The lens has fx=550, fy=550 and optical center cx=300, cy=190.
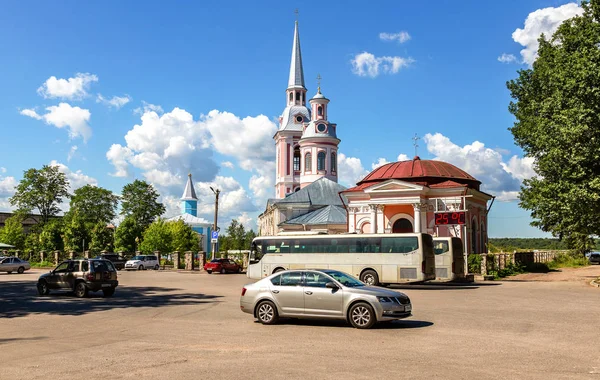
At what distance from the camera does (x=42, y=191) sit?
8456 cm

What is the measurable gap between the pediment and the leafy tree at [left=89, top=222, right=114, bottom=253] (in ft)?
146

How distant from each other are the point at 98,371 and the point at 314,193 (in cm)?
6492

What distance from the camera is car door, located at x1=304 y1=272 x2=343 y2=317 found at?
535 inches

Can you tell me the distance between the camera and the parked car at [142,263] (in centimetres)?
5572

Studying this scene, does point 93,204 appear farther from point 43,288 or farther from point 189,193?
point 43,288

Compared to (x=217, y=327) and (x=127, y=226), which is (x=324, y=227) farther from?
(x=217, y=327)

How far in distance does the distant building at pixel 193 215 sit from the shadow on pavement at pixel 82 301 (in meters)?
94.2

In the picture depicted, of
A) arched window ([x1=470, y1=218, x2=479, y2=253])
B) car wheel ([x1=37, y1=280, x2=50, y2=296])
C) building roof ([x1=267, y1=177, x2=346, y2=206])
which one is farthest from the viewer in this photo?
building roof ([x1=267, y1=177, x2=346, y2=206])

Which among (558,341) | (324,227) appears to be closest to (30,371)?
(558,341)

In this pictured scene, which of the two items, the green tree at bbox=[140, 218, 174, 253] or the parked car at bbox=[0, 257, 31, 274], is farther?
the green tree at bbox=[140, 218, 174, 253]

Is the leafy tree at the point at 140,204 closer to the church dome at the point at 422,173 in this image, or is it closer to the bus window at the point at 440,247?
the church dome at the point at 422,173

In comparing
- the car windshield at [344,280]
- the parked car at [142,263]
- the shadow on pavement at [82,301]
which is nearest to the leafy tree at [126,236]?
the parked car at [142,263]

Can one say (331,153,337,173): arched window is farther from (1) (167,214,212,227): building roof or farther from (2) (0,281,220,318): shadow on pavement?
(2) (0,281,220,318): shadow on pavement

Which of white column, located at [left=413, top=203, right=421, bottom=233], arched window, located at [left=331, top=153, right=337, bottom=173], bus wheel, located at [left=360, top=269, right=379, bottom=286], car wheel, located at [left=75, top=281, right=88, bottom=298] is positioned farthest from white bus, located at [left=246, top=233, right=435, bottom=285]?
arched window, located at [left=331, top=153, right=337, bottom=173]
